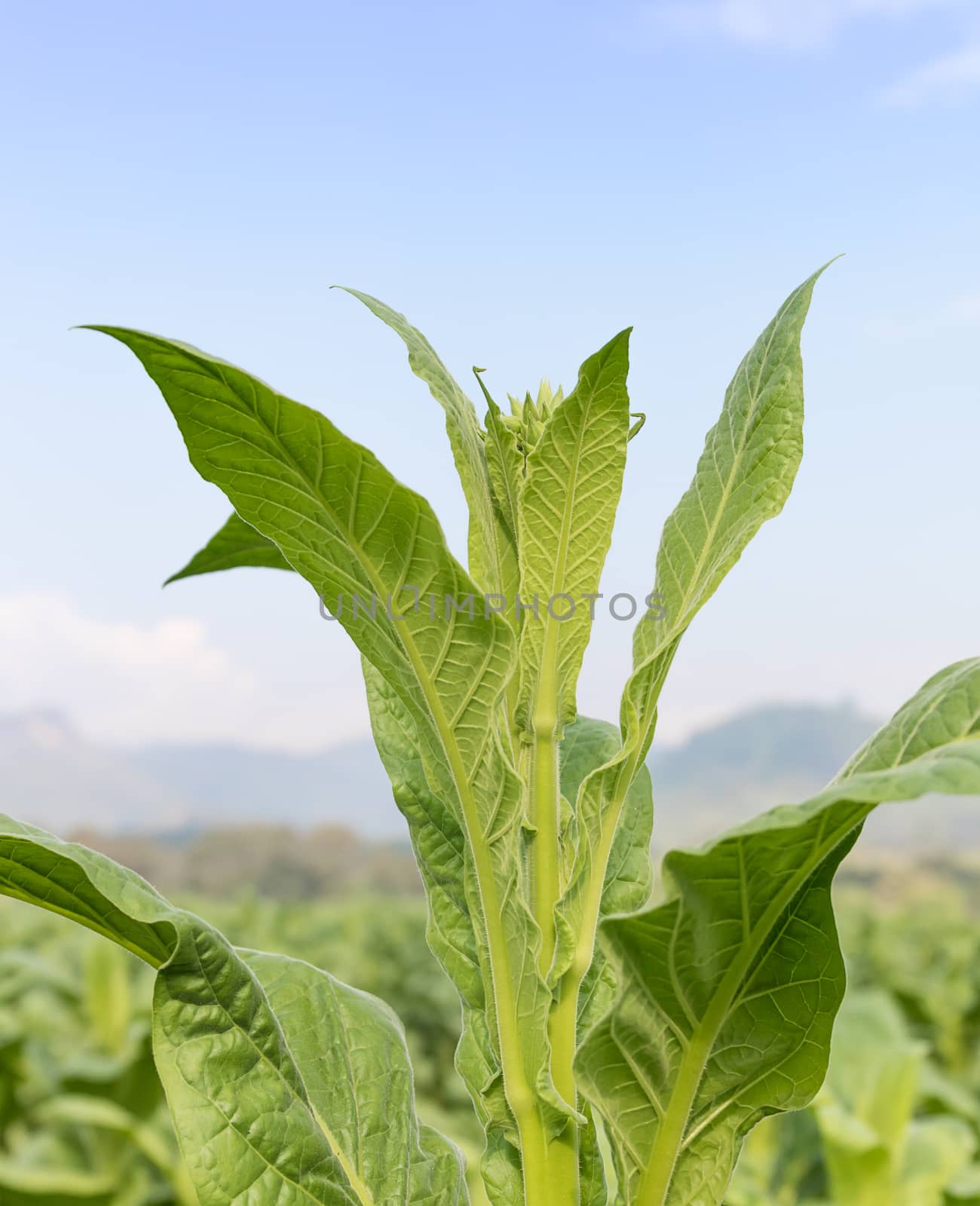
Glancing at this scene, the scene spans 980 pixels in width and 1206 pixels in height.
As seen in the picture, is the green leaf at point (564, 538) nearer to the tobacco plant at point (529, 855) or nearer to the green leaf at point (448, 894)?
the tobacco plant at point (529, 855)

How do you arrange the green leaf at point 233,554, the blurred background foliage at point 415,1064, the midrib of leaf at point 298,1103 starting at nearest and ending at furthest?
the midrib of leaf at point 298,1103, the green leaf at point 233,554, the blurred background foliage at point 415,1064

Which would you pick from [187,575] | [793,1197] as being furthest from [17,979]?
[187,575]

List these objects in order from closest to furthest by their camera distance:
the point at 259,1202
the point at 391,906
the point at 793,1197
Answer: the point at 259,1202 → the point at 793,1197 → the point at 391,906

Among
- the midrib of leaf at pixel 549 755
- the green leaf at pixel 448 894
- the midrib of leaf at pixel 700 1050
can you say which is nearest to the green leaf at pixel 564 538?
the midrib of leaf at pixel 549 755

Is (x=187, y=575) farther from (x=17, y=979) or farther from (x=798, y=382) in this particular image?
(x=17, y=979)

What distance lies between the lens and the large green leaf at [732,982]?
72 cm

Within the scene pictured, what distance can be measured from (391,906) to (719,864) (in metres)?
7.33

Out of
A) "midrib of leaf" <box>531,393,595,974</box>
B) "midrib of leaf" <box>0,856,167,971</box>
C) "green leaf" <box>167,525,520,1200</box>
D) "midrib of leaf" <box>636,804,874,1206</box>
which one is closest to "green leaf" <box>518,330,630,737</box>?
"midrib of leaf" <box>531,393,595,974</box>

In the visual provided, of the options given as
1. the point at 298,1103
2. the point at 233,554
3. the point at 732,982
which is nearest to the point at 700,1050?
the point at 732,982

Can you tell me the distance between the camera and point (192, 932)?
2.67 ft

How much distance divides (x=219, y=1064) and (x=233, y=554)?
466 millimetres

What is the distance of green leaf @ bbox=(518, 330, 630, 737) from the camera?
853mm

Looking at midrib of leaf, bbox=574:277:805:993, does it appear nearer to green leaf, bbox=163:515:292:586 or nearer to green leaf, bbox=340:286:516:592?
green leaf, bbox=340:286:516:592

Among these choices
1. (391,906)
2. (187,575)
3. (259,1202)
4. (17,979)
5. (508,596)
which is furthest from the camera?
(391,906)
